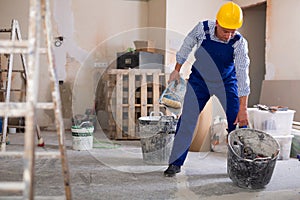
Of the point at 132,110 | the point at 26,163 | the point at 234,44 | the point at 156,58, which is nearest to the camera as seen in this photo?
the point at 26,163

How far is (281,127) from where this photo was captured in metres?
3.33

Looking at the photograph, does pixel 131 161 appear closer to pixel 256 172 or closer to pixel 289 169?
pixel 256 172

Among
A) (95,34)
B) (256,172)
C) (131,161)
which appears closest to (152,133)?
(131,161)

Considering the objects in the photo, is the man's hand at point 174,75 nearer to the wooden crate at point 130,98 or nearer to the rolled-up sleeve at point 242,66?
the rolled-up sleeve at point 242,66

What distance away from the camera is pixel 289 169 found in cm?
295

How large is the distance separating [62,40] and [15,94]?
113cm

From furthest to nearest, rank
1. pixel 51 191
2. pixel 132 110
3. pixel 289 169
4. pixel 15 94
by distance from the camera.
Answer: pixel 15 94 → pixel 132 110 → pixel 289 169 → pixel 51 191

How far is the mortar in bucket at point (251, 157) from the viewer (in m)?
2.33

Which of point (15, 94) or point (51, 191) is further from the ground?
point (15, 94)

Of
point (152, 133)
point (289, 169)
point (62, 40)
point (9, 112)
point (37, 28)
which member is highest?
point (62, 40)

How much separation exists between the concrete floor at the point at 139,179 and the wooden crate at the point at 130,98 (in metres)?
0.82

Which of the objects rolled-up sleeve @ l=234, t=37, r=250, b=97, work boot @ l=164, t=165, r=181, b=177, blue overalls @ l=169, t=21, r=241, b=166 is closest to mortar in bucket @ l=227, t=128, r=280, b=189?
blue overalls @ l=169, t=21, r=241, b=166

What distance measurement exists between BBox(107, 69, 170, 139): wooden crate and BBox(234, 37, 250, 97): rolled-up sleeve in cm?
188

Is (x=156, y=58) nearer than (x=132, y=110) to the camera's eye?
No
